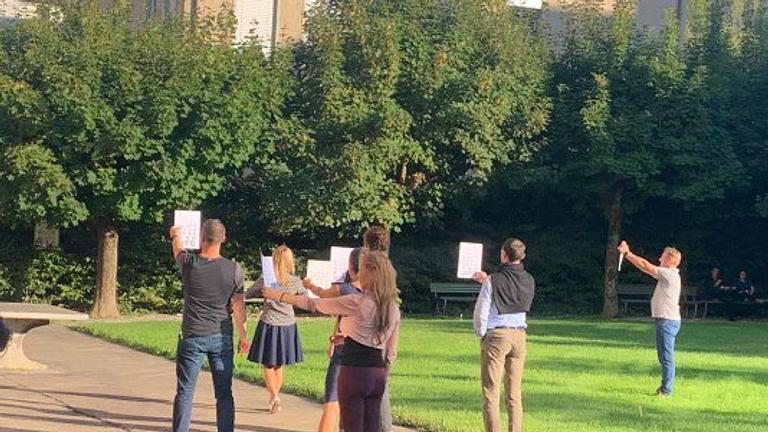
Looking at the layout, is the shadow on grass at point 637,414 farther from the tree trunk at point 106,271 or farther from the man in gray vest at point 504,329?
the tree trunk at point 106,271

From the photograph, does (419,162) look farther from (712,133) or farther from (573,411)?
(573,411)

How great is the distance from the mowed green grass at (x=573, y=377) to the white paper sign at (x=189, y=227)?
115 inches

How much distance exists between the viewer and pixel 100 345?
20984 millimetres

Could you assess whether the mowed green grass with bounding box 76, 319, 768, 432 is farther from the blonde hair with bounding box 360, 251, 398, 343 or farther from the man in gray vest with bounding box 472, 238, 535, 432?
the blonde hair with bounding box 360, 251, 398, 343

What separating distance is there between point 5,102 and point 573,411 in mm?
17017

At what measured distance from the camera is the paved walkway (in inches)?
488

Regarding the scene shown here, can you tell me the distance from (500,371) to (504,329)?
1.23 ft

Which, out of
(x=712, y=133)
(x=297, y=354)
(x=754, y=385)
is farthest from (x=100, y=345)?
(x=712, y=133)

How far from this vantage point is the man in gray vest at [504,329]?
11.0m

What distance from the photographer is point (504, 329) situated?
11.1 meters

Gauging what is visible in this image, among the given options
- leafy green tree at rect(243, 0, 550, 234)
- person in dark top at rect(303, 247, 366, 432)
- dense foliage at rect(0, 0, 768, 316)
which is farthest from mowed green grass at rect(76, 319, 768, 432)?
leafy green tree at rect(243, 0, 550, 234)

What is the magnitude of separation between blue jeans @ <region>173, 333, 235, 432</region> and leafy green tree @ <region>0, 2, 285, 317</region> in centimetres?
1704

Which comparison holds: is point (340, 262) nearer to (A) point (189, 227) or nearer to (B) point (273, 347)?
(A) point (189, 227)

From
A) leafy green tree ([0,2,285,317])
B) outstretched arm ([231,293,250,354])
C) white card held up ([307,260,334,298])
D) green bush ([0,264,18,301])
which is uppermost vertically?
leafy green tree ([0,2,285,317])
